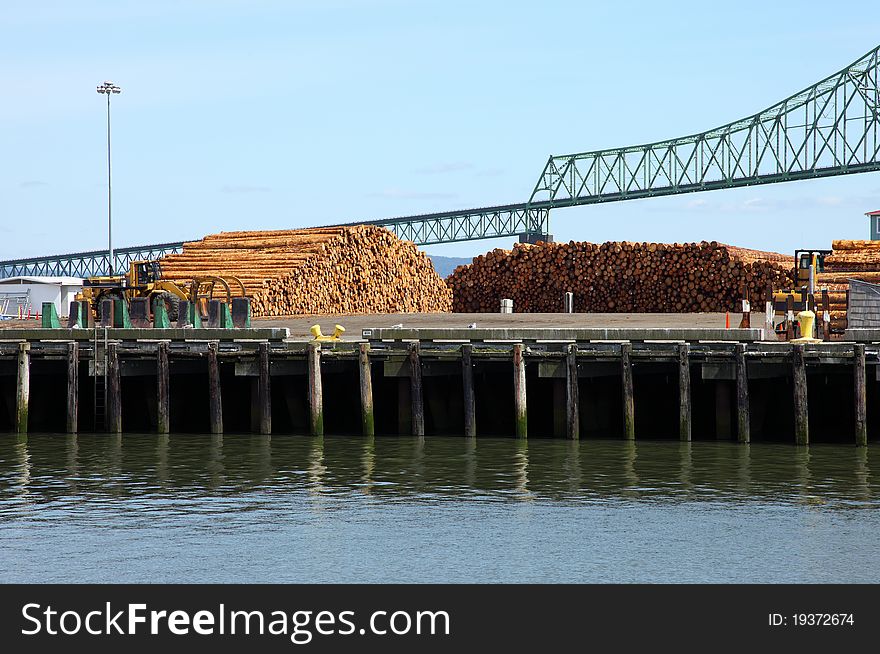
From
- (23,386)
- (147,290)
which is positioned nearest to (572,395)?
(23,386)

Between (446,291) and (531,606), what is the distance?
57444 mm

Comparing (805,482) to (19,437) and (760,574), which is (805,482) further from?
(19,437)

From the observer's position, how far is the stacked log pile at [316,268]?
5541 cm

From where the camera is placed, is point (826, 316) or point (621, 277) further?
point (621, 277)

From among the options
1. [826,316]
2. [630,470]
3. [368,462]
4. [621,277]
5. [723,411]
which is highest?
[621,277]

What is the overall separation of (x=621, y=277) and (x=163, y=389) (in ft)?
126

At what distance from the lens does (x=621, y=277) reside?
2562 inches

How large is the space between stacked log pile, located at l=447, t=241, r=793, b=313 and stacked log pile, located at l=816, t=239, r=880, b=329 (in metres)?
21.3

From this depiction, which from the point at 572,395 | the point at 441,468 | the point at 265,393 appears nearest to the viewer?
the point at 441,468

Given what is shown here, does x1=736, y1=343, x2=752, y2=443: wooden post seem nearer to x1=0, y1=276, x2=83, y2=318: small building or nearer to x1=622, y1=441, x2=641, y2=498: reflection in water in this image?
x1=622, y1=441, x2=641, y2=498: reflection in water

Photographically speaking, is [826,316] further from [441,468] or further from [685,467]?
[441,468]

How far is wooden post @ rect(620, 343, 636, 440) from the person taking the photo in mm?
27406

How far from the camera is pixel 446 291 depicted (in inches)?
2803

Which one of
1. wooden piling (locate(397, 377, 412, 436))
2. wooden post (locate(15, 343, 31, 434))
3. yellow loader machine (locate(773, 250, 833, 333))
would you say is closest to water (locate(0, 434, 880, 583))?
wooden piling (locate(397, 377, 412, 436))
